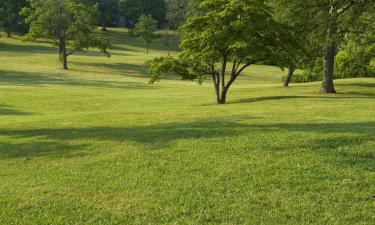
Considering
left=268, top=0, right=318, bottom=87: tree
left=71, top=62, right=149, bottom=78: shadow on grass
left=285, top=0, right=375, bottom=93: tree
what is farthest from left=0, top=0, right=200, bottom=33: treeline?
left=285, top=0, right=375, bottom=93: tree

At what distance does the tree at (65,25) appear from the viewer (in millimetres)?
68188

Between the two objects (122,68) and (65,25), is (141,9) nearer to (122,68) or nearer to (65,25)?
(65,25)

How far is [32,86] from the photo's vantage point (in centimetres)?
4300

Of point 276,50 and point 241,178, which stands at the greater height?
point 276,50

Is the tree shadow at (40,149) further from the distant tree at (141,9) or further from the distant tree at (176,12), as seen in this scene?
the distant tree at (141,9)

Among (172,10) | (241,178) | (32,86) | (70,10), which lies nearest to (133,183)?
(241,178)

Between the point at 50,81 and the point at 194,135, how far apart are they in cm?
3681

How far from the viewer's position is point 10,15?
99.8 meters

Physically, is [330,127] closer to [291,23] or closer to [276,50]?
[276,50]

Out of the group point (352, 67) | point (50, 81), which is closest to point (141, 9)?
point (352, 67)

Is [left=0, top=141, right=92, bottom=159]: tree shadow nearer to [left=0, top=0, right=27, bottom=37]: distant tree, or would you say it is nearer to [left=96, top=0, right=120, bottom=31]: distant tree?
[left=0, top=0, right=27, bottom=37]: distant tree

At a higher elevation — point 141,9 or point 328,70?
point 141,9

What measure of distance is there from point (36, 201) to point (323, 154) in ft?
20.6

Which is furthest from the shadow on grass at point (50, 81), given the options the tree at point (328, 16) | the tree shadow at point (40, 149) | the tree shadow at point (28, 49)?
the tree shadow at point (28, 49)
